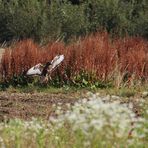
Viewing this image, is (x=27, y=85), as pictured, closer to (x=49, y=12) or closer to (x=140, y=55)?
(x=140, y=55)

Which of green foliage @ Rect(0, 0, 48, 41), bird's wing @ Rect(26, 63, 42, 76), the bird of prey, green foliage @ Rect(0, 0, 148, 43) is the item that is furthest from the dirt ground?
green foliage @ Rect(0, 0, 48, 41)

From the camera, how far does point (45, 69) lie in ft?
45.8

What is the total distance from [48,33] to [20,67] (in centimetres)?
1189

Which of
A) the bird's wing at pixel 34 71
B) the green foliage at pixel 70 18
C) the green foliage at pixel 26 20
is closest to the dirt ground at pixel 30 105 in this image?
the bird's wing at pixel 34 71

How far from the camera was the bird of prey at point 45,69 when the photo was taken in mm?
13984

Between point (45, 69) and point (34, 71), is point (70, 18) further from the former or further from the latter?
point (45, 69)

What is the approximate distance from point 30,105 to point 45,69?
3.87m

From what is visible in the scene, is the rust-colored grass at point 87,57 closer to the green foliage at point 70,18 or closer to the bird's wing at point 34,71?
the bird's wing at point 34,71

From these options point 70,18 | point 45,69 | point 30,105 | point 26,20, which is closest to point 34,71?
point 45,69

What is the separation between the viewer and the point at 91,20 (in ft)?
89.4

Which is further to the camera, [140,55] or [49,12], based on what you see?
[49,12]

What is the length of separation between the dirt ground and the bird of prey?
1695 millimetres

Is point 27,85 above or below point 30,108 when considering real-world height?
below

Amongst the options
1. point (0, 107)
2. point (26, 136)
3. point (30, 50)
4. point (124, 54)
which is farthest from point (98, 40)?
point (26, 136)
